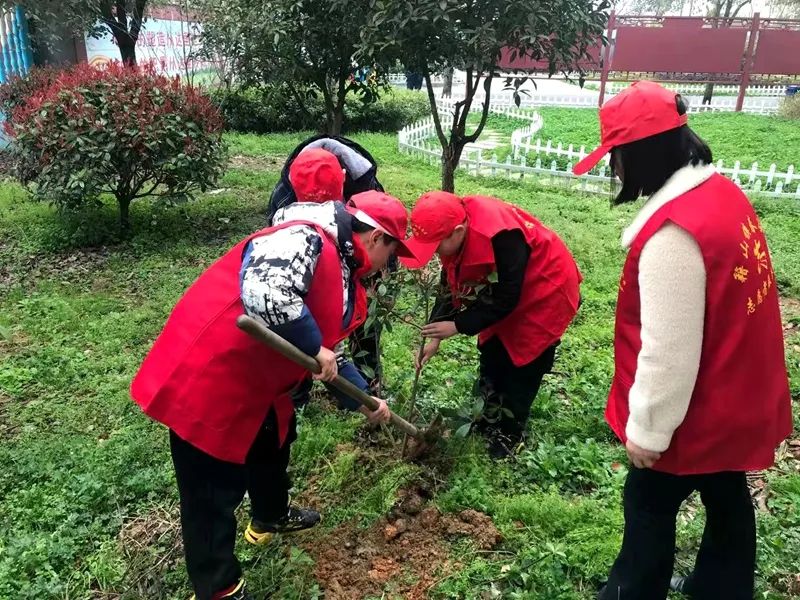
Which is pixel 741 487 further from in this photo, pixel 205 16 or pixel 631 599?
pixel 205 16

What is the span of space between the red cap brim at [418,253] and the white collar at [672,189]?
2.73 feet

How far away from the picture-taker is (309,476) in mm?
2801

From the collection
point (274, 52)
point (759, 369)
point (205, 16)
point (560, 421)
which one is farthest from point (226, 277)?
point (205, 16)

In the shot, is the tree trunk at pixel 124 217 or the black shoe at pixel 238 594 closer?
the black shoe at pixel 238 594

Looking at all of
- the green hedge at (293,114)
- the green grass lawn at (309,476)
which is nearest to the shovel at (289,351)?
the green grass lawn at (309,476)

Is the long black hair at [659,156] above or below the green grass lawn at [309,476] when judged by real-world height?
above

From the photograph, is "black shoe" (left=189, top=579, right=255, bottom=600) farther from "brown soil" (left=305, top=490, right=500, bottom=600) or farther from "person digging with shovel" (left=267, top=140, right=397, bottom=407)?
"person digging with shovel" (left=267, top=140, right=397, bottom=407)

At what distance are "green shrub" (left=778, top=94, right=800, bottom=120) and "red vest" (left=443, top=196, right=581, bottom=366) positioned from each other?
56.6 feet

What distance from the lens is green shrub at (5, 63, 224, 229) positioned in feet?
17.6

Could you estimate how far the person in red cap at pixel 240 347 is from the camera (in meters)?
1.62

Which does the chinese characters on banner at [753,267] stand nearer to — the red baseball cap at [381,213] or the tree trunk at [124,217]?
the red baseball cap at [381,213]

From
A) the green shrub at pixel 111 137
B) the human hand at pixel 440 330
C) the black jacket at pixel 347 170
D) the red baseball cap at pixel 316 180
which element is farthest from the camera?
the green shrub at pixel 111 137

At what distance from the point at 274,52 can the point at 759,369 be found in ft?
16.5

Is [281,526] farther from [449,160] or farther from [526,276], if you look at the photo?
[449,160]
